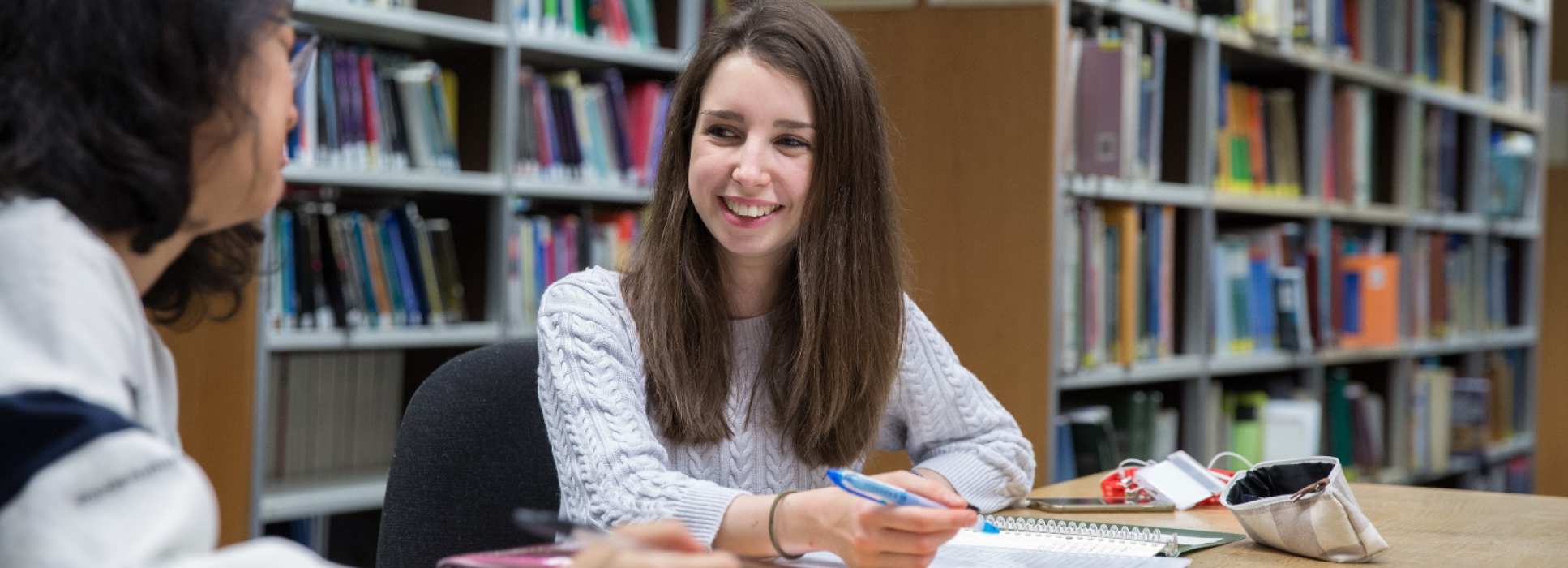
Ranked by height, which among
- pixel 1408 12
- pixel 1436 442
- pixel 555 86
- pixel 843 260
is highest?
pixel 1408 12

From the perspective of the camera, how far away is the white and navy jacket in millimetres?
662

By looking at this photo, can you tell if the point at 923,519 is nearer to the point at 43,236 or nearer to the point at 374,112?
the point at 43,236

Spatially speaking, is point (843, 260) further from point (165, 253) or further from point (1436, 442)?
point (1436, 442)

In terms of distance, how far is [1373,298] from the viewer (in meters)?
4.23

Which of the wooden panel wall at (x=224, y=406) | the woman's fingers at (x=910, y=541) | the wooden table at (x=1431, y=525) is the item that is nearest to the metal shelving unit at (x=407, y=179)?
the wooden panel wall at (x=224, y=406)

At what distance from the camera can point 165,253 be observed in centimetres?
83

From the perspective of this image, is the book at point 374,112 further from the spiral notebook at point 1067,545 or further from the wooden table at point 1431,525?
the spiral notebook at point 1067,545

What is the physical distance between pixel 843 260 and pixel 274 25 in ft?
2.93

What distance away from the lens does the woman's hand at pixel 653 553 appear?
2.39 feet

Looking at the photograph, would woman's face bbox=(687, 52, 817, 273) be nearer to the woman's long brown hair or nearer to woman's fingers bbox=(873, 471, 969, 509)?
the woman's long brown hair

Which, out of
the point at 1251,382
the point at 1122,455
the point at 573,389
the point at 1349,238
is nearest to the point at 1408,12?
the point at 1349,238

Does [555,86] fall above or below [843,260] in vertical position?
above

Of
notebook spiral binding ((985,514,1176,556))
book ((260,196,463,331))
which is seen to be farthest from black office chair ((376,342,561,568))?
book ((260,196,463,331))

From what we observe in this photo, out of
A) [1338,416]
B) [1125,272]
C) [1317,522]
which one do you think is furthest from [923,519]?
[1338,416]
